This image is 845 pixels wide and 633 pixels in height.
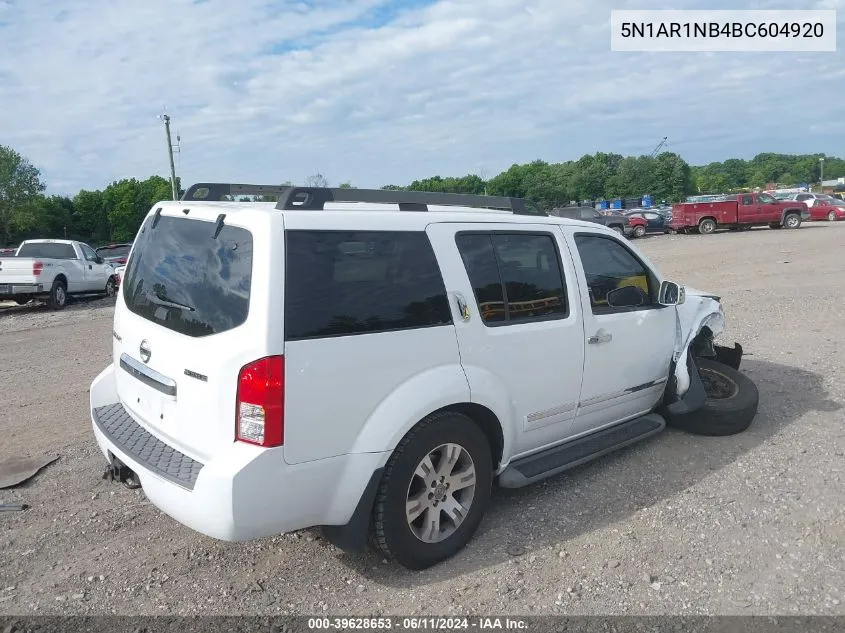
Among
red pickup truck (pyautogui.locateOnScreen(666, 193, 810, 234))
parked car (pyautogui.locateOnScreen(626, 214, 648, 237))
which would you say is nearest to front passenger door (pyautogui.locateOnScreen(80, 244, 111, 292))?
parked car (pyautogui.locateOnScreen(626, 214, 648, 237))

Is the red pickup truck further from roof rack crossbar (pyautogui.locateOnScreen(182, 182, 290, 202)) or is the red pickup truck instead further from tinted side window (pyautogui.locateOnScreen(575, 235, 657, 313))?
roof rack crossbar (pyautogui.locateOnScreen(182, 182, 290, 202))

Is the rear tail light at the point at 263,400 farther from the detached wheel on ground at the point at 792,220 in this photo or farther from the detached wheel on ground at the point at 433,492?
the detached wheel on ground at the point at 792,220

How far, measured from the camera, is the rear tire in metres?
32.8

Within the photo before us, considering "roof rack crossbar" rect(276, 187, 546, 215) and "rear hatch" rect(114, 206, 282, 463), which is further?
"roof rack crossbar" rect(276, 187, 546, 215)

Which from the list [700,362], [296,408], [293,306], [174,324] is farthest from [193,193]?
[700,362]

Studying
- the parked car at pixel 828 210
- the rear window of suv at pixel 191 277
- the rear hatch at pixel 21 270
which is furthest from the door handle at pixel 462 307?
the parked car at pixel 828 210

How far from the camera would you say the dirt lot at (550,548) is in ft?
10.4

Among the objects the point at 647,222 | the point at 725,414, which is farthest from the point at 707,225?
the point at 725,414

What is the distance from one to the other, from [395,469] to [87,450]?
312 centimetres

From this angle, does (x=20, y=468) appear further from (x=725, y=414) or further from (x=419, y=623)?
(x=725, y=414)

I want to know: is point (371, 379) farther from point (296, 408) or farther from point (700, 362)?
point (700, 362)

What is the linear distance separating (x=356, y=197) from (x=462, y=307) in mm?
799

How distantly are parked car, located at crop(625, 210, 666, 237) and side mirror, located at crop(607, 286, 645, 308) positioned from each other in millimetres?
31010

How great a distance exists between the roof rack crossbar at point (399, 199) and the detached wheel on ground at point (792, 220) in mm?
33650
